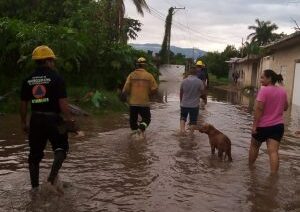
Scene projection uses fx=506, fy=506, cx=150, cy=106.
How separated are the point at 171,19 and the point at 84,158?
52747 millimetres

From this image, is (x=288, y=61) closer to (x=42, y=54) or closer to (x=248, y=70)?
(x=42, y=54)

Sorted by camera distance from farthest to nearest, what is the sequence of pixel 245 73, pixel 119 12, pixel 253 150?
pixel 245 73 → pixel 119 12 → pixel 253 150

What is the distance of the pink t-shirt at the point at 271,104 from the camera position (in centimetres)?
761

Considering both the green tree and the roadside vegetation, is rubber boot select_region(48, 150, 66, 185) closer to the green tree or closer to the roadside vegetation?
the roadside vegetation

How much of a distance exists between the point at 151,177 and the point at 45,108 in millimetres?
2054

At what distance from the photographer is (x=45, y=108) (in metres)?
5.98

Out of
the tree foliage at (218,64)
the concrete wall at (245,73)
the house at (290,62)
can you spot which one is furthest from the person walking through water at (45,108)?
the tree foliage at (218,64)

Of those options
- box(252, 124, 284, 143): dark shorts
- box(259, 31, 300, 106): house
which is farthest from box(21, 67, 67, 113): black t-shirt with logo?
box(259, 31, 300, 106): house

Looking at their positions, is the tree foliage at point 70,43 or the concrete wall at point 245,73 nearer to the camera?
the tree foliage at point 70,43

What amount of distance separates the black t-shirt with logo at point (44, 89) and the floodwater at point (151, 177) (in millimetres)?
1056

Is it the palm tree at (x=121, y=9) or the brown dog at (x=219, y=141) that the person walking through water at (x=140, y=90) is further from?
the palm tree at (x=121, y=9)

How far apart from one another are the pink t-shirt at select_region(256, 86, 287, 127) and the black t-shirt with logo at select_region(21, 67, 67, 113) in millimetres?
3192

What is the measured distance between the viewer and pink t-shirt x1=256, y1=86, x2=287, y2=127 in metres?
7.61

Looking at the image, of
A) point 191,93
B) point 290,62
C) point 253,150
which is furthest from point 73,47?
point 290,62
